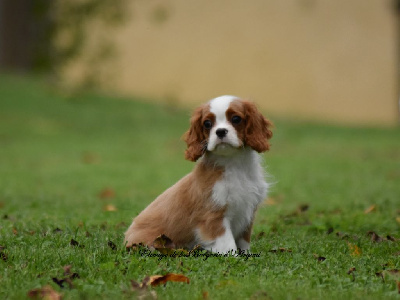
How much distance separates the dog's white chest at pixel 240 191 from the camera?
536cm

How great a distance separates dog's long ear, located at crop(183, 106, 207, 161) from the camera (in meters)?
5.45

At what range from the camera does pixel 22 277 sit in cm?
464

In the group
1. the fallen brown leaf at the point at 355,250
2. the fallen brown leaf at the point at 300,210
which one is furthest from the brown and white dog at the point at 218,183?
the fallen brown leaf at the point at 300,210

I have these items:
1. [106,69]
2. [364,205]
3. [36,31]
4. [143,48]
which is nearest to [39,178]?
[364,205]

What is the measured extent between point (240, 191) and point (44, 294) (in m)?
1.75

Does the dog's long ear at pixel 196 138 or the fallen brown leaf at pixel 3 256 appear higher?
the dog's long ear at pixel 196 138

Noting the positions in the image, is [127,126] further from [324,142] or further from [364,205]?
[364,205]

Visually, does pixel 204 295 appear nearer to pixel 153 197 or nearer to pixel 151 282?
pixel 151 282

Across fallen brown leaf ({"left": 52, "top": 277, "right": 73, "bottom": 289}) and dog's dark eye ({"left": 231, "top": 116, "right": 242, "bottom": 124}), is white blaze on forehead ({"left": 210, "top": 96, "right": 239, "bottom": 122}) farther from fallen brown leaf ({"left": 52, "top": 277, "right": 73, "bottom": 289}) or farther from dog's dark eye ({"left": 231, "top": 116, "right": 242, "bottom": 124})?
fallen brown leaf ({"left": 52, "top": 277, "right": 73, "bottom": 289})

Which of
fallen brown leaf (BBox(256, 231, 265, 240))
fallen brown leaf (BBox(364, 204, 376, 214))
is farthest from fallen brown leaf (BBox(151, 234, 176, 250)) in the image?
fallen brown leaf (BBox(364, 204, 376, 214))

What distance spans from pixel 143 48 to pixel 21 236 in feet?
66.8

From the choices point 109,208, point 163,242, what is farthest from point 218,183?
point 109,208

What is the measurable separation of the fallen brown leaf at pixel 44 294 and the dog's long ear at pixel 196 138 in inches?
65.4

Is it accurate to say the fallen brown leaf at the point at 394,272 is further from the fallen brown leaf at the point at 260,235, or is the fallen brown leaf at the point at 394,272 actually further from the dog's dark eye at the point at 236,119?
the fallen brown leaf at the point at 260,235
